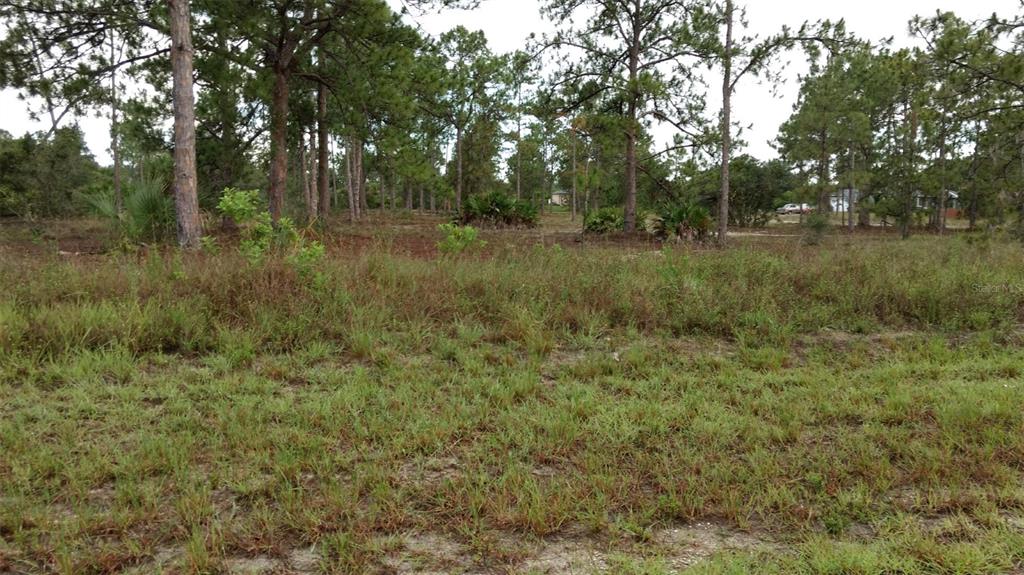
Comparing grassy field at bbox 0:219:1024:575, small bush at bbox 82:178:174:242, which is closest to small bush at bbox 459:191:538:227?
small bush at bbox 82:178:174:242

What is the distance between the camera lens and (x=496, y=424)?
3.38 meters

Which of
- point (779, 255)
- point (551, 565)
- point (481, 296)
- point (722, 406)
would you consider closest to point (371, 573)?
point (551, 565)

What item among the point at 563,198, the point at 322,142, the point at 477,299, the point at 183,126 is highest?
the point at 563,198

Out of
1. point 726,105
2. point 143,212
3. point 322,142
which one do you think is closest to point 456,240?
point 143,212

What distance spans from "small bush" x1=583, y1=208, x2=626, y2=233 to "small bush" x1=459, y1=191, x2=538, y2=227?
10.5ft

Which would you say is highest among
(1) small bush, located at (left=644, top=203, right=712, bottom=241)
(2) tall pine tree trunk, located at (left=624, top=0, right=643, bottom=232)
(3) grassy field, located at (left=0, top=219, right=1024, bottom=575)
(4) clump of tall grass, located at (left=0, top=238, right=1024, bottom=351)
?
(2) tall pine tree trunk, located at (left=624, top=0, right=643, bottom=232)

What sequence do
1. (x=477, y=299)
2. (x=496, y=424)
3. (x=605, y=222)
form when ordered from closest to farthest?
(x=496, y=424), (x=477, y=299), (x=605, y=222)

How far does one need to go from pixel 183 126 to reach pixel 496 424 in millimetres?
8240

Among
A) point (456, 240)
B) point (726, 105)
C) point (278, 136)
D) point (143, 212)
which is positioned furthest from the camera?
point (278, 136)

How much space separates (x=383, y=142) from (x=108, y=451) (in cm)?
1060

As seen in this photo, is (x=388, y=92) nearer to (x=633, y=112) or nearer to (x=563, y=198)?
(x=633, y=112)

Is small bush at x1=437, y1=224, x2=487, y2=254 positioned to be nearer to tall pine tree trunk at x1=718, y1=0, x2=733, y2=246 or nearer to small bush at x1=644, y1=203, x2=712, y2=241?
tall pine tree trunk at x1=718, y1=0, x2=733, y2=246

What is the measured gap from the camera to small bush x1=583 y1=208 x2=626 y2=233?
62.1ft

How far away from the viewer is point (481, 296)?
6.04m
